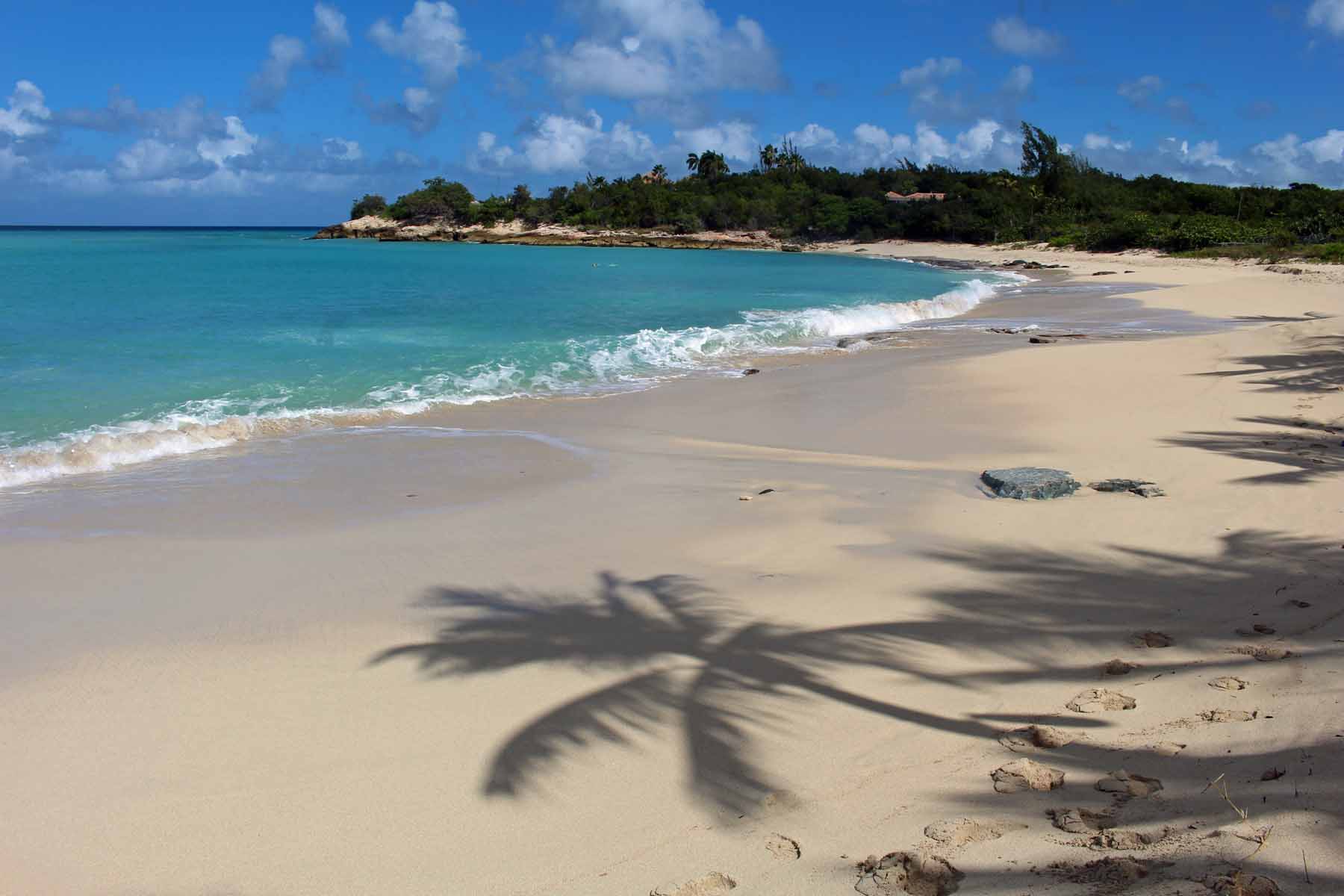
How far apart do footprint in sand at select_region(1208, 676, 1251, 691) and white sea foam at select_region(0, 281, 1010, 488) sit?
9947mm

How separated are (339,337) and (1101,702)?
19.3 m

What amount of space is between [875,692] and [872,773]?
28.2 inches

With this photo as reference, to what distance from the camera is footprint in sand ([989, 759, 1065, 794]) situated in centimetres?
340

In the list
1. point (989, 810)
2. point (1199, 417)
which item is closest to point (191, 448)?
point (989, 810)

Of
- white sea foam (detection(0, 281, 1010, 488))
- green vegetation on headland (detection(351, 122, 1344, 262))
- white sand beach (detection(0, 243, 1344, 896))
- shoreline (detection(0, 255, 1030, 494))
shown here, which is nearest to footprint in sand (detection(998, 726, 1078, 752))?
white sand beach (detection(0, 243, 1344, 896))

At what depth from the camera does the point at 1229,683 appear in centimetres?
409

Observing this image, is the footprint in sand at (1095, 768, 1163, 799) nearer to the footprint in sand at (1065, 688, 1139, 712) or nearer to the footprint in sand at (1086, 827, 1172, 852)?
the footprint in sand at (1086, 827, 1172, 852)

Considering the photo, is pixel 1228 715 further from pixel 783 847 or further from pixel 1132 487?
pixel 1132 487

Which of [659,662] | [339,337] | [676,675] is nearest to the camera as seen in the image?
[676,675]

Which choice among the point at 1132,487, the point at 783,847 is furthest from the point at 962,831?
the point at 1132,487

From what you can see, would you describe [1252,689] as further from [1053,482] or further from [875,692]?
[1053,482]

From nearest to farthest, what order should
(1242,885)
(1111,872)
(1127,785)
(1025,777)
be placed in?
1. (1242,885)
2. (1111,872)
3. (1127,785)
4. (1025,777)

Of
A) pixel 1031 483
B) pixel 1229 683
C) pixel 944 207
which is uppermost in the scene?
pixel 944 207

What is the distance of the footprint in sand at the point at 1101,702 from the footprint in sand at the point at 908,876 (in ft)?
4.64
